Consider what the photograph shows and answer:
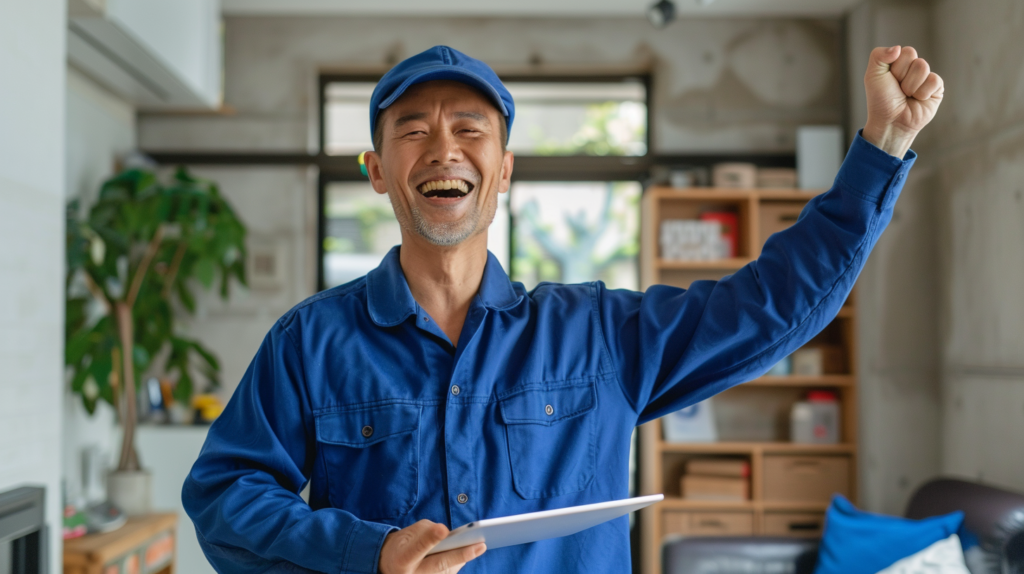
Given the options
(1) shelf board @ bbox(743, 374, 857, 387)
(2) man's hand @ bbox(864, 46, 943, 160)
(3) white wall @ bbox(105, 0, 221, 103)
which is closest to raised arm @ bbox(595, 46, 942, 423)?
(2) man's hand @ bbox(864, 46, 943, 160)

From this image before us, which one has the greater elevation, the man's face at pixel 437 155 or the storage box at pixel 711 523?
the man's face at pixel 437 155

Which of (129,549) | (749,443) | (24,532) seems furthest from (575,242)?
(24,532)

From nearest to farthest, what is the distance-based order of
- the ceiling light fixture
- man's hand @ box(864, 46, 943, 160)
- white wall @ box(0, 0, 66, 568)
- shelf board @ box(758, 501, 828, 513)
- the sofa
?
man's hand @ box(864, 46, 943, 160)
white wall @ box(0, 0, 66, 568)
the sofa
the ceiling light fixture
shelf board @ box(758, 501, 828, 513)

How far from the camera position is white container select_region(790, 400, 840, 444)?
13.4 ft

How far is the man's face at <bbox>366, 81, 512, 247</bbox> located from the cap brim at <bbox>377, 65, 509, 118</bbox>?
0.02 meters

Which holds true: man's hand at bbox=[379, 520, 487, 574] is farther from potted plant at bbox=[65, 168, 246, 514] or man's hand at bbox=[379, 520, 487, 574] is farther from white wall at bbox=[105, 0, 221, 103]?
potted plant at bbox=[65, 168, 246, 514]

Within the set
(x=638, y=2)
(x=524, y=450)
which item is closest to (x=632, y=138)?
(x=638, y=2)

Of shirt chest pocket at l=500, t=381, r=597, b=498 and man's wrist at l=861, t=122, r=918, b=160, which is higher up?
man's wrist at l=861, t=122, r=918, b=160

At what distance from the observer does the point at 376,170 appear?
1.29 meters

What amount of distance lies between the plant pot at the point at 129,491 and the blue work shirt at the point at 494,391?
2691 mm

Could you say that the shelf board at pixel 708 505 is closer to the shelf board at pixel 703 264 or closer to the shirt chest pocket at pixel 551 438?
the shelf board at pixel 703 264

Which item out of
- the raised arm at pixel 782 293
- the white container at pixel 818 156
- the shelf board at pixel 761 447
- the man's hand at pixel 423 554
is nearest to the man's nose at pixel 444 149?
the raised arm at pixel 782 293

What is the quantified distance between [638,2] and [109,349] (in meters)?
3.05

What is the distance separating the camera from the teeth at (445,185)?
1.18 m
